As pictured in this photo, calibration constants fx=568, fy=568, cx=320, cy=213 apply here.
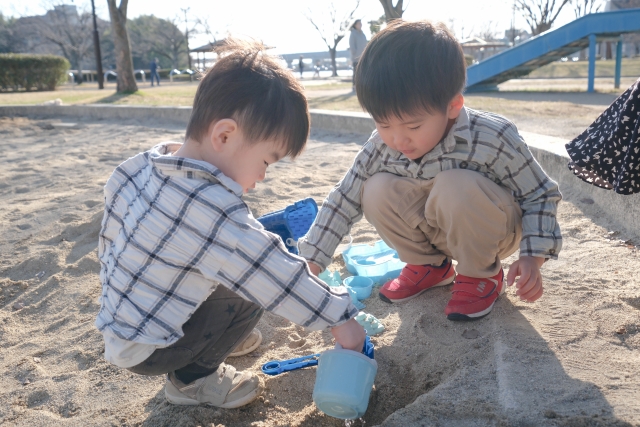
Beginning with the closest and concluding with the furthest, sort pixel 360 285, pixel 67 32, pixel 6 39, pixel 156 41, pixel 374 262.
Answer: pixel 360 285 < pixel 374 262 < pixel 6 39 < pixel 67 32 < pixel 156 41

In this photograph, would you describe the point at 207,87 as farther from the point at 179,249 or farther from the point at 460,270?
the point at 460,270

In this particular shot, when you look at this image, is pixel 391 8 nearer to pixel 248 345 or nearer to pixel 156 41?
pixel 248 345

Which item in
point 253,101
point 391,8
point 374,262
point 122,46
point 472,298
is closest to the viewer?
point 253,101

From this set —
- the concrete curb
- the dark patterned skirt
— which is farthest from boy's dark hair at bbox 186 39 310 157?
the concrete curb

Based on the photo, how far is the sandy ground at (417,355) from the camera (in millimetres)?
1380

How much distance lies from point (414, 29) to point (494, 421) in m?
1.14

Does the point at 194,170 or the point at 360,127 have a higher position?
the point at 194,170

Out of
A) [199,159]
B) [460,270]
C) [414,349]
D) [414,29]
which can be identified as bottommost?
[414,349]

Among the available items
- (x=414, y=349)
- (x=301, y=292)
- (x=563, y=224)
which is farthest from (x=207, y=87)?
(x=563, y=224)

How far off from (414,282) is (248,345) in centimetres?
64

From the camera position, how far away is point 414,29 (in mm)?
1752

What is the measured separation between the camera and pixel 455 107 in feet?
5.89

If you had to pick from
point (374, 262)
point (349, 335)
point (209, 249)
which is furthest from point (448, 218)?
point (209, 249)

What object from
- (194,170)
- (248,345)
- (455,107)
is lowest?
(248,345)
